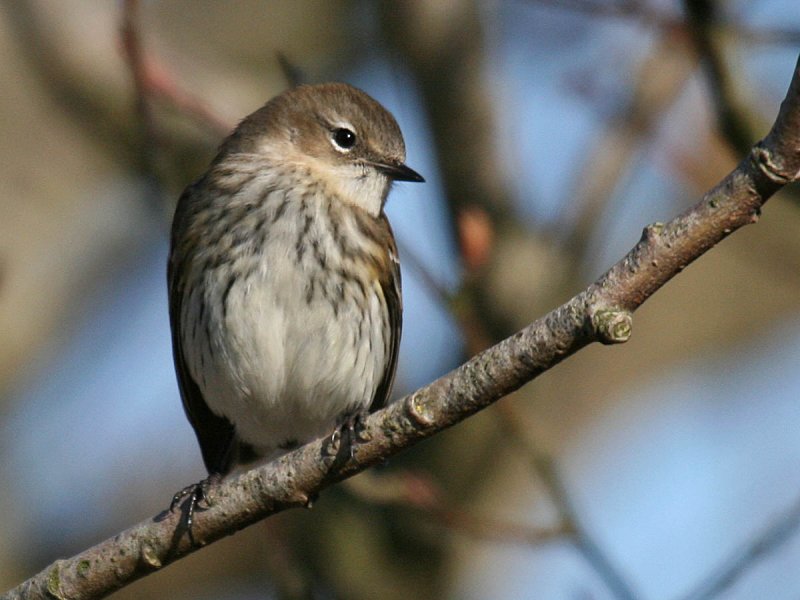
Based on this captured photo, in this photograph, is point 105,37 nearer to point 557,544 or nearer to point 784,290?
point 557,544

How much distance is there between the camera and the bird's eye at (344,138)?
23.0 feet

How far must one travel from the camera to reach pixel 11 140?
9500 millimetres

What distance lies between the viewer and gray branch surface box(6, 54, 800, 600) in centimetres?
353

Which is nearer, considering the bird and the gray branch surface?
the gray branch surface

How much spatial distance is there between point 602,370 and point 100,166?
14.1 ft

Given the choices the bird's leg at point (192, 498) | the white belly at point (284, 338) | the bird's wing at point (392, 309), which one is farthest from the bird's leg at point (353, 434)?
the bird's wing at point (392, 309)

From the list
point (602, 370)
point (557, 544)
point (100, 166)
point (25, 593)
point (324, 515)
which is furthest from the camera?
point (602, 370)

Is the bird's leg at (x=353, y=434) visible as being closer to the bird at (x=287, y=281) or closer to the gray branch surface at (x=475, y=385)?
the gray branch surface at (x=475, y=385)

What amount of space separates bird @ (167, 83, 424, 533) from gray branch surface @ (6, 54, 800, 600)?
0.93 meters

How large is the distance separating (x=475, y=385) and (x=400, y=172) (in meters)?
3.03

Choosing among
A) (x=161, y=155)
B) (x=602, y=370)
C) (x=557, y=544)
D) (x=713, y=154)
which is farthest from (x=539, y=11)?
(x=557, y=544)

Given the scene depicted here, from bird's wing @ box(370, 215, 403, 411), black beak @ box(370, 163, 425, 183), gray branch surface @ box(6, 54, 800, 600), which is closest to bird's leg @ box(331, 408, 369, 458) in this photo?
gray branch surface @ box(6, 54, 800, 600)

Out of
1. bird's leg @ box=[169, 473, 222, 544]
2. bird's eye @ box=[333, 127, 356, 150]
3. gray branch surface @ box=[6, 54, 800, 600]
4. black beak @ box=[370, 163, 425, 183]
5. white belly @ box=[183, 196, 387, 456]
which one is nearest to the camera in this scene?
gray branch surface @ box=[6, 54, 800, 600]

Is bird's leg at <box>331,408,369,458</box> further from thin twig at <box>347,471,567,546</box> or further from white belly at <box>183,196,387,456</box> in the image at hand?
thin twig at <box>347,471,567,546</box>
